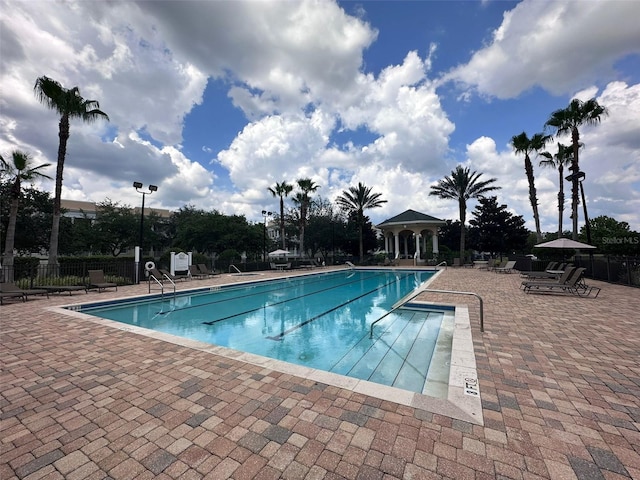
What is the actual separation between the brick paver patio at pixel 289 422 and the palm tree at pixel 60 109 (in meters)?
12.7

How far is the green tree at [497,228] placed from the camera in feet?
109

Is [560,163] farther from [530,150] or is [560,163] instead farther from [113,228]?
[113,228]

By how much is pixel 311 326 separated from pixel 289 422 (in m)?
5.13

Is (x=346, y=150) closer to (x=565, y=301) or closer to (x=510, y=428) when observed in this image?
(x=565, y=301)

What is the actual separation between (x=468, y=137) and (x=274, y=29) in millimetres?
14787

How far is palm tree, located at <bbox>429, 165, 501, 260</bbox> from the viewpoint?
27.0m

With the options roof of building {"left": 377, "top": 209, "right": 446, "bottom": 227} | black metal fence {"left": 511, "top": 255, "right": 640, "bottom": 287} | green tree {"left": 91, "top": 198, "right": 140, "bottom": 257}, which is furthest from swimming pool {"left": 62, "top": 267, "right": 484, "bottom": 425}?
green tree {"left": 91, "top": 198, "right": 140, "bottom": 257}

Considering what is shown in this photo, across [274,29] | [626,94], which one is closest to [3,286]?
[274,29]

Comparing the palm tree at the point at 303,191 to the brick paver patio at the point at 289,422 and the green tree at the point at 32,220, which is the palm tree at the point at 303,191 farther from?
the brick paver patio at the point at 289,422

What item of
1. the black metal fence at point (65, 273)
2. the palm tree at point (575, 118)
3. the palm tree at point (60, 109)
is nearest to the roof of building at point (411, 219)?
the palm tree at point (575, 118)

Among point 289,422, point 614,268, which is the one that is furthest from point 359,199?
point 289,422

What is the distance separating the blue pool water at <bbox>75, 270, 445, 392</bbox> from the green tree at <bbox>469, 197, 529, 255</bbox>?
28084 millimetres

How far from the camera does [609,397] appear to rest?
282 centimetres

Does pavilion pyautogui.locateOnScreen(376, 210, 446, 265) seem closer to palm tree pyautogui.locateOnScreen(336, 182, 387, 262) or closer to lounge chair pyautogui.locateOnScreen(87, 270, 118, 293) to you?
palm tree pyautogui.locateOnScreen(336, 182, 387, 262)
